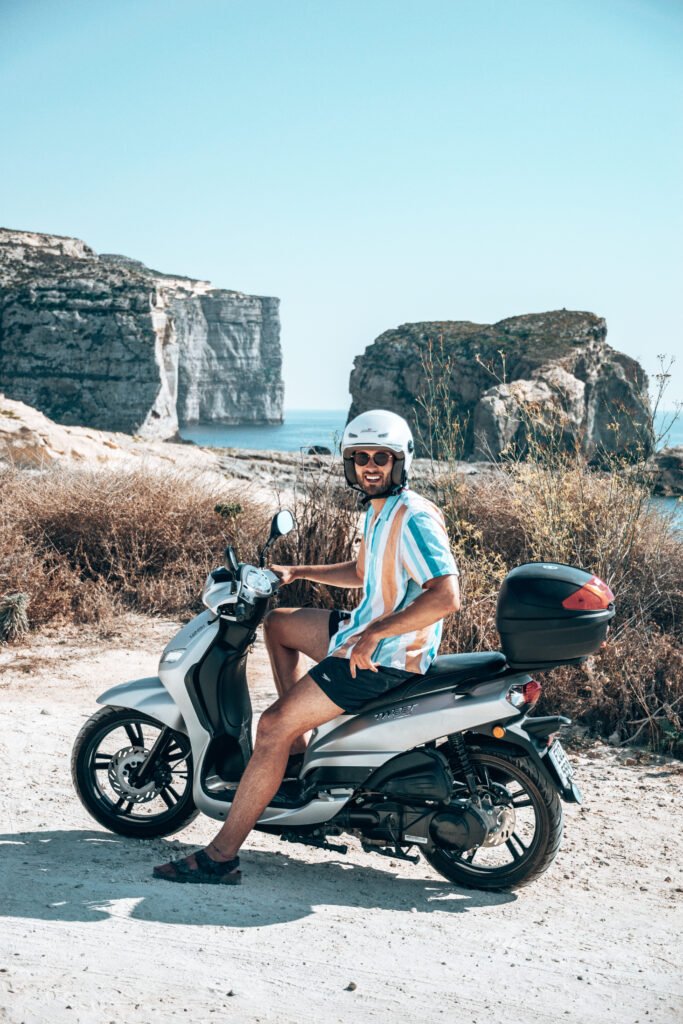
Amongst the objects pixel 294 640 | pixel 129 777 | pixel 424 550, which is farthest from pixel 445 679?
pixel 129 777

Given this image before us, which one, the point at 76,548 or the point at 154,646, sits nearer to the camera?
the point at 154,646

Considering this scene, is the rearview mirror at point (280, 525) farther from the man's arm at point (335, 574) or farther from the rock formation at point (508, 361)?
the rock formation at point (508, 361)

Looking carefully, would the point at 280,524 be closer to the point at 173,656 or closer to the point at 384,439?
the point at 384,439

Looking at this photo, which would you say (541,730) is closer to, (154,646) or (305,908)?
(305,908)

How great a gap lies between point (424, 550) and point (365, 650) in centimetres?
44

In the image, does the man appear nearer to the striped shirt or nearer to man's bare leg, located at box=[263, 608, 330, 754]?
the striped shirt

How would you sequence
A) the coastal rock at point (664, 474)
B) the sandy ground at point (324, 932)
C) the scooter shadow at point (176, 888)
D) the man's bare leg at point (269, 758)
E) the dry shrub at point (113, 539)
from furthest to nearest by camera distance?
the dry shrub at point (113, 539) < the coastal rock at point (664, 474) < the man's bare leg at point (269, 758) < the scooter shadow at point (176, 888) < the sandy ground at point (324, 932)

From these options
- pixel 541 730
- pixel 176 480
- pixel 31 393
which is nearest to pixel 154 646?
pixel 176 480

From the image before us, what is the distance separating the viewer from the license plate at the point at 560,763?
3.97 meters

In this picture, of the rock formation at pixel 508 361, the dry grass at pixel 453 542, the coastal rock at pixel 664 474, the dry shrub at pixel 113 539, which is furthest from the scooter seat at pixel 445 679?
the rock formation at pixel 508 361

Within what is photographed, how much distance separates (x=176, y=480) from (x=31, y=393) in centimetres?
8326

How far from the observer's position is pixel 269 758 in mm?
4020

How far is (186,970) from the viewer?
3338 millimetres

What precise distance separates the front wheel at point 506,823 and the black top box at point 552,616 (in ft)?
1.37
